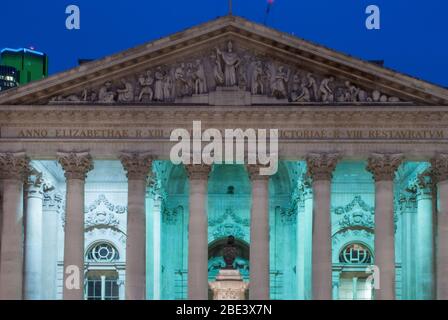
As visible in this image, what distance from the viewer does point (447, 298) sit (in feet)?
180

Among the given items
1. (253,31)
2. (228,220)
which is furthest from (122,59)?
(228,220)

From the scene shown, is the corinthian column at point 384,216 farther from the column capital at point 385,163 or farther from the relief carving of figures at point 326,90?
the relief carving of figures at point 326,90

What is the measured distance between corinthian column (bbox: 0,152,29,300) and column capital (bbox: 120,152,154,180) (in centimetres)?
470

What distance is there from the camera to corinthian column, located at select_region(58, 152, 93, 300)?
54938 millimetres

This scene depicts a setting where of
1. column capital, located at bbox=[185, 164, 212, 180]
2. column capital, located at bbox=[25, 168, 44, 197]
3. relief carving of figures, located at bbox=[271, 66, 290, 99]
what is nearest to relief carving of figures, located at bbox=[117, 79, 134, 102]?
column capital, located at bbox=[185, 164, 212, 180]

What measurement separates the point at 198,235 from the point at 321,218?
5.67 meters

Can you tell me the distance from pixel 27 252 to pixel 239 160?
11492mm

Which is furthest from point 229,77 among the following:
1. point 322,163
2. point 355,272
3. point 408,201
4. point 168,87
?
point 355,272

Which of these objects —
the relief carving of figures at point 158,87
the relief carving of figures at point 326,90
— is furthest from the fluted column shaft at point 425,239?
Result: the relief carving of figures at point 158,87

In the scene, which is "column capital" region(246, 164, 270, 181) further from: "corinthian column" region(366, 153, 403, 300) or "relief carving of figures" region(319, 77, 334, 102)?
"corinthian column" region(366, 153, 403, 300)

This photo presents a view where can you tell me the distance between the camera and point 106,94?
5600cm

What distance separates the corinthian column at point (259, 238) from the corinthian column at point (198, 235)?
2.11 meters
